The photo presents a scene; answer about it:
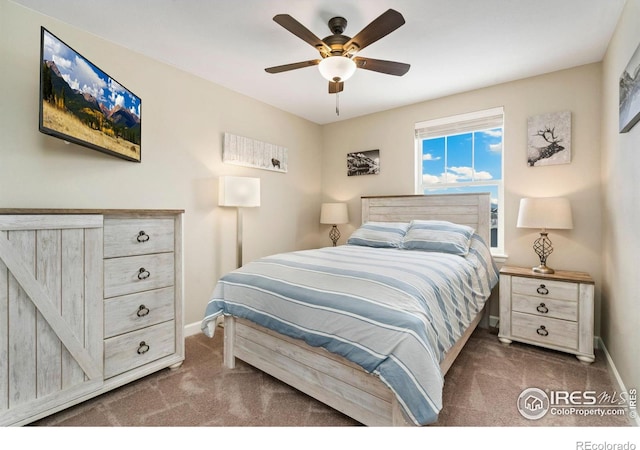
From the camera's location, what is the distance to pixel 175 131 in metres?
2.68

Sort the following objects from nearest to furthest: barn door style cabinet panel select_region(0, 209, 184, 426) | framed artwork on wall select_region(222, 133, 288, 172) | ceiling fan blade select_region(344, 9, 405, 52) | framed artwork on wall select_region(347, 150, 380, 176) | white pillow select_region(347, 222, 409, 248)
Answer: barn door style cabinet panel select_region(0, 209, 184, 426) < ceiling fan blade select_region(344, 9, 405, 52) < white pillow select_region(347, 222, 409, 248) < framed artwork on wall select_region(222, 133, 288, 172) < framed artwork on wall select_region(347, 150, 380, 176)

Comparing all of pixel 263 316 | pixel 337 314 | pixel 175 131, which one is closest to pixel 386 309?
pixel 337 314

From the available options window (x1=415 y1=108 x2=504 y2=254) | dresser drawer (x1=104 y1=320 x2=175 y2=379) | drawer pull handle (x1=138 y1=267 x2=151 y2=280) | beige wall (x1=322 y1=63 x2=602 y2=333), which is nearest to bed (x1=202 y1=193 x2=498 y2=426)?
dresser drawer (x1=104 y1=320 x2=175 y2=379)

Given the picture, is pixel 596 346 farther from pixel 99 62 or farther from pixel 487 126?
pixel 99 62

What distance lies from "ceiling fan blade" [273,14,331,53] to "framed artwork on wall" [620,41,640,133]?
1694mm

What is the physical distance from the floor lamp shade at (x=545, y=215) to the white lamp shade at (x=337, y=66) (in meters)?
1.90

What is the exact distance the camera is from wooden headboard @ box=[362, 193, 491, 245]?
2.99 m

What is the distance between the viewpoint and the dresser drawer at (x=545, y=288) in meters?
2.27

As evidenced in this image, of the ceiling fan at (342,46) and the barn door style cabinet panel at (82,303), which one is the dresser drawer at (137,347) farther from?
the ceiling fan at (342,46)

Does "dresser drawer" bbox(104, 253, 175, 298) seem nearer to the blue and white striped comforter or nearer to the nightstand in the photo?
the blue and white striped comforter

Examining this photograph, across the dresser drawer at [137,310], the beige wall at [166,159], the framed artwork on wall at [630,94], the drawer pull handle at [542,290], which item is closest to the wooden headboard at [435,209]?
the drawer pull handle at [542,290]

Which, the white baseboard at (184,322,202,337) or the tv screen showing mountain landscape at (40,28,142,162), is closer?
the tv screen showing mountain landscape at (40,28,142,162)

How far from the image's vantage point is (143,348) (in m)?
1.94

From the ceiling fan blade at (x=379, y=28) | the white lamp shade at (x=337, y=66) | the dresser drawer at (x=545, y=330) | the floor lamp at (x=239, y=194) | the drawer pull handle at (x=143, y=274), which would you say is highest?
the ceiling fan blade at (x=379, y=28)
